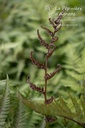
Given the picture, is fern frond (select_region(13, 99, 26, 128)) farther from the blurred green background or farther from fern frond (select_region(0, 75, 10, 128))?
the blurred green background

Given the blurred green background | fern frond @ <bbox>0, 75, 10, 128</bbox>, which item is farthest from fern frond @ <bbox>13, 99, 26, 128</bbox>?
the blurred green background

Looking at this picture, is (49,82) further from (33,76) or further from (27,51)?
(27,51)

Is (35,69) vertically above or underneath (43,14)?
underneath

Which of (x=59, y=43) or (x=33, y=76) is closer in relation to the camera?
(x=33, y=76)

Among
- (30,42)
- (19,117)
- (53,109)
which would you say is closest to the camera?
(53,109)

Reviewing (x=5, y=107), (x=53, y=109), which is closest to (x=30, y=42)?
(x=5, y=107)

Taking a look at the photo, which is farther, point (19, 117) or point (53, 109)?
point (19, 117)

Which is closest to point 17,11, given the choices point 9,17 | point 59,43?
point 9,17

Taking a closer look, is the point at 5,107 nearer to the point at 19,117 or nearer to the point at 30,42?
the point at 19,117

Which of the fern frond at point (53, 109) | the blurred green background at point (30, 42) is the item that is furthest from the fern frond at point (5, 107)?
the blurred green background at point (30, 42)

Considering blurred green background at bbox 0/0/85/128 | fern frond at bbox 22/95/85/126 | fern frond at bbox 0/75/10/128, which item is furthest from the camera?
blurred green background at bbox 0/0/85/128

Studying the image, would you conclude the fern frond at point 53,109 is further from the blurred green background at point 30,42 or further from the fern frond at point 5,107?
the blurred green background at point 30,42
